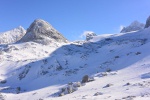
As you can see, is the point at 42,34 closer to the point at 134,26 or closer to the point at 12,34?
the point at 134,26

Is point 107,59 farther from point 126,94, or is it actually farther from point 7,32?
point 7,32

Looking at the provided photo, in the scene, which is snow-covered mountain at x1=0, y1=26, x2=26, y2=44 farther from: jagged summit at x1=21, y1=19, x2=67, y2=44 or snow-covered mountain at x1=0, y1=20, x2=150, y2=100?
snow-covered mountain at x1=0, y1=20, x2=150, y2=100

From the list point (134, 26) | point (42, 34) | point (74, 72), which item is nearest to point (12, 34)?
point (134, 26)

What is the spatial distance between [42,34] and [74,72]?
1487 inches

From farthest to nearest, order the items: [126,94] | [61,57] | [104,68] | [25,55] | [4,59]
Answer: [25,55]
[4,59]
[61,57]
[104,68]
[126,94]

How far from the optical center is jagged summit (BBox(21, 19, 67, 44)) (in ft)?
280

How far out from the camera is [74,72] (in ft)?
174

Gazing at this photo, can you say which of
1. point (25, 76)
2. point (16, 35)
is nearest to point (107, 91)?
point (25, 76)

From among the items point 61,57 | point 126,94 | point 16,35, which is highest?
point 16,35

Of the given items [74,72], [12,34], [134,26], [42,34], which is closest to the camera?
[74,72]

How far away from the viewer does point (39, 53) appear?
244 feet

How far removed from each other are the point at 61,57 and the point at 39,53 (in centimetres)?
1331

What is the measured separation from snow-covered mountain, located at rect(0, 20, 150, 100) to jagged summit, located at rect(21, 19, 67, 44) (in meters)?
6.68

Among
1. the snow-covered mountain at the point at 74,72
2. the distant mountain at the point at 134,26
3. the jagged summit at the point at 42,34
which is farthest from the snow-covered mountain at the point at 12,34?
the snow-covered mountain at the point at 74,72
